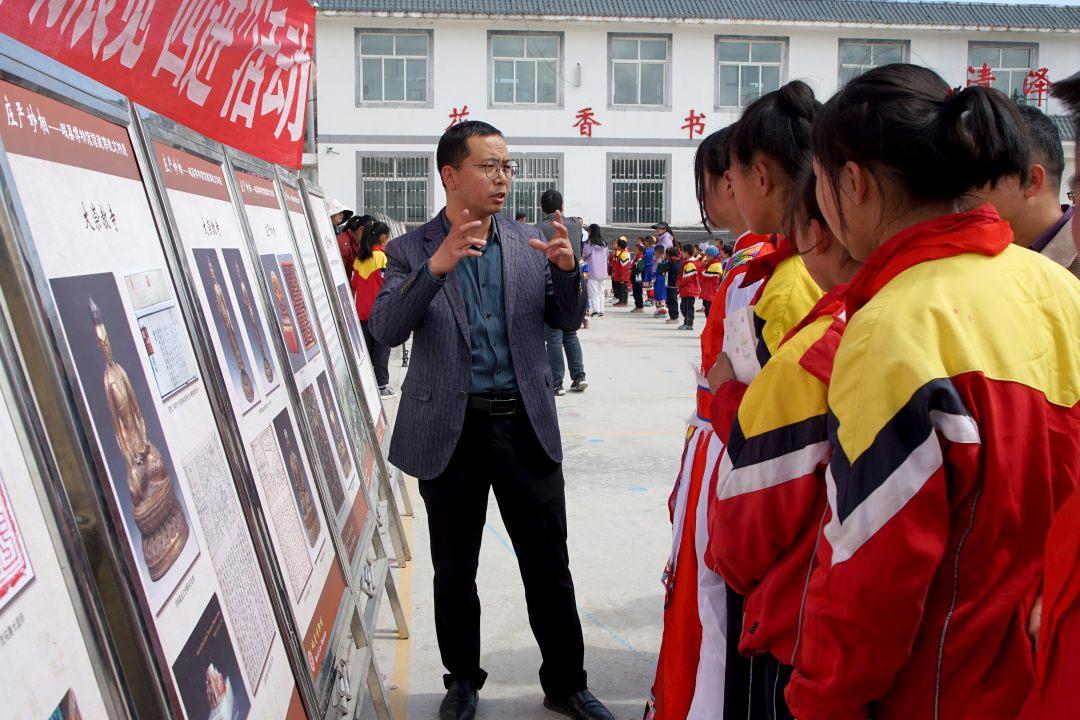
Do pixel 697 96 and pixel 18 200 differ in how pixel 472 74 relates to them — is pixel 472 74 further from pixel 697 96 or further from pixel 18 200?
pixel 18 200

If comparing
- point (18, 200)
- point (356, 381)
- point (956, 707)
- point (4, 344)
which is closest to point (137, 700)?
point (4, 344)

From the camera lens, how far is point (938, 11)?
28172 millimetres

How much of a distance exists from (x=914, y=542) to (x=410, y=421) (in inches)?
70.5

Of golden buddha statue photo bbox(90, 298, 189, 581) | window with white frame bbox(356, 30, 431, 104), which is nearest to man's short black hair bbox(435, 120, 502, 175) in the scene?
A: golden buddha statue photo bbox(90, 298, 189, 581)

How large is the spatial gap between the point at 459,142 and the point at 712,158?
86 centimetres

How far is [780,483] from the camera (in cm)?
154

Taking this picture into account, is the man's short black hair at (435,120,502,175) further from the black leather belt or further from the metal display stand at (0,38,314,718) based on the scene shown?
the metal display stand at (0,38,314,718)

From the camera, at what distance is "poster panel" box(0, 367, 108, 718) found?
39.3 inches

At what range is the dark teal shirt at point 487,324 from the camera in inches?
111

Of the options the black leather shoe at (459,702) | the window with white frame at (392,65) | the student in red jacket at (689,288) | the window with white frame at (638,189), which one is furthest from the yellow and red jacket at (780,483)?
the window with white frame at (392,65)

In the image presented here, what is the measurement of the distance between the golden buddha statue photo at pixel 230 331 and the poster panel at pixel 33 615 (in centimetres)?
97

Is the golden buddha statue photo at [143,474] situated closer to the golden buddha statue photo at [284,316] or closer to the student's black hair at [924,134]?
the student's black hair at [924,134]

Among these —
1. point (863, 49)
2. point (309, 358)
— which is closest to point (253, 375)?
point (309, 358)

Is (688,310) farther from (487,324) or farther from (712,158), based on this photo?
(712,158)
